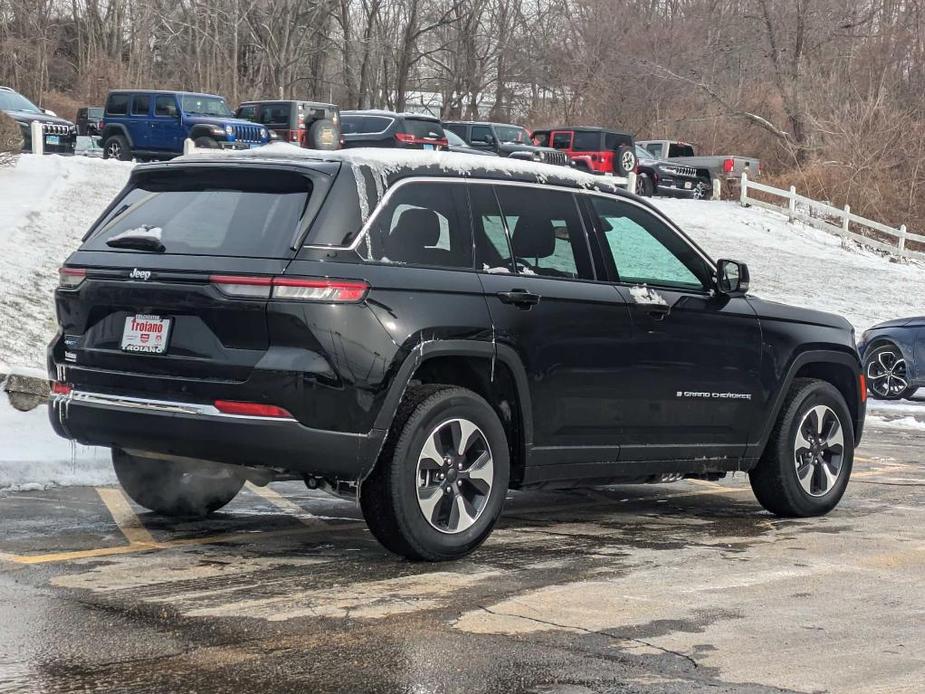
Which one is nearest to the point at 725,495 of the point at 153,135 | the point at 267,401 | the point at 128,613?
the point at 267,401

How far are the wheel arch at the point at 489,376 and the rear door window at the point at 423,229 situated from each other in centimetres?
41

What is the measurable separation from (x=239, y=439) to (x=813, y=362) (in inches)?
155

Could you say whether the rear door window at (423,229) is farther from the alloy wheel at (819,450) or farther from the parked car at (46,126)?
the parked car at (46,126)

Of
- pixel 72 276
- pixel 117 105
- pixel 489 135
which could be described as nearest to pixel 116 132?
pixel 117 105

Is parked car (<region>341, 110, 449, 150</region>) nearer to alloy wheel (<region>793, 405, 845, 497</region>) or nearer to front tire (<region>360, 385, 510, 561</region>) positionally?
alloy wheel (<region>793, 405, 845, 497</region>)

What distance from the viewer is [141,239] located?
6.38m

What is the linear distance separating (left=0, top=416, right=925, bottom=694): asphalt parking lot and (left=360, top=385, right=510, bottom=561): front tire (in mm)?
146

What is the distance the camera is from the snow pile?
1458 centimetres

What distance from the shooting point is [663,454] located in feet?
24.4

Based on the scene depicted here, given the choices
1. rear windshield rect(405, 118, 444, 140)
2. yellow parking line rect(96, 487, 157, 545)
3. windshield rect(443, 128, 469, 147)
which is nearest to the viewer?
yellow parking line rect(96, 487, 157, 545)

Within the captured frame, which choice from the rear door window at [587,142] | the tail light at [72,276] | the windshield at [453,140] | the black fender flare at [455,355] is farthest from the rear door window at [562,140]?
the tail light at [72,276]

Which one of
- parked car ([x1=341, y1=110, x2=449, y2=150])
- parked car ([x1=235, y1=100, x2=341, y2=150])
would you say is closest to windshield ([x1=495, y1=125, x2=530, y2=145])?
parked car ([x1=341, y1=110, x2=449, y2=150])

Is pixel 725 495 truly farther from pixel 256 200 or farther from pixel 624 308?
pixel 256 200

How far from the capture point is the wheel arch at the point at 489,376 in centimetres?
623
